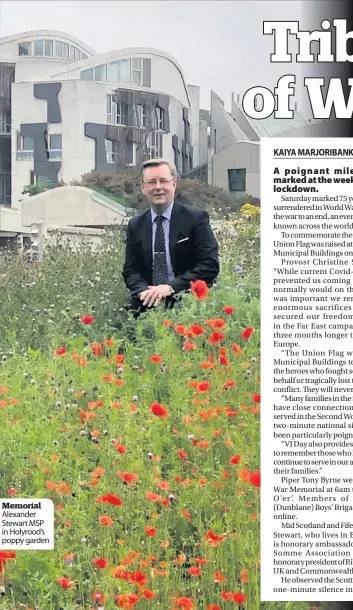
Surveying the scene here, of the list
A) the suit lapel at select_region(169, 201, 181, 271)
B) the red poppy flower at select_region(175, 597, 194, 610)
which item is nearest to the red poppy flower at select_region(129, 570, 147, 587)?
the red poppy flower at select_region(175, 597, 194, 610)

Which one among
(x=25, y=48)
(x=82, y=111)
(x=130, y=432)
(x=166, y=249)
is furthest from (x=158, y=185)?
(x=130, y=432)

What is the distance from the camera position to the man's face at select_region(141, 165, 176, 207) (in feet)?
9.42

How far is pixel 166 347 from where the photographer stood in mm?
2887

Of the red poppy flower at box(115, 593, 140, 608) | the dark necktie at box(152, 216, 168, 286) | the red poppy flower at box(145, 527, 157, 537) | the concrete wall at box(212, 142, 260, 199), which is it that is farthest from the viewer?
the dark necktie at box(152, 216, 168, 286)

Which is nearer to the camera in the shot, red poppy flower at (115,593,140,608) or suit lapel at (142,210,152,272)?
red poppy flower at (115,593,140,608)

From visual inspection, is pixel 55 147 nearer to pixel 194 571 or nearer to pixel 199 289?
pixel 199 289

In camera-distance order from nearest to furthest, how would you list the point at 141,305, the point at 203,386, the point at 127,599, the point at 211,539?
the point at 127,599 → the point at 211,539 → the point at 203,386 → the point at 141,305

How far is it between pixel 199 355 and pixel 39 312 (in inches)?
17.9

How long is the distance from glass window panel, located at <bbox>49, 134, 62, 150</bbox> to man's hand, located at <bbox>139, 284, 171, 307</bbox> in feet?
→ 1.46

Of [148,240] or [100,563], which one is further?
[148,240]

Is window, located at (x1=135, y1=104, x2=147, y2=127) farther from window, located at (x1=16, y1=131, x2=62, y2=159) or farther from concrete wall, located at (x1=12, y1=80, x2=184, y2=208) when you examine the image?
window, located at (x1=16, y1=131, x2=62, y2=159)

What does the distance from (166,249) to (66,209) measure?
29 centimetres

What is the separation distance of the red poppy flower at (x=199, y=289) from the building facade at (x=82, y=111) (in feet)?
0.96

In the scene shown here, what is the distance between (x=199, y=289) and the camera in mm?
2912
